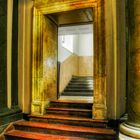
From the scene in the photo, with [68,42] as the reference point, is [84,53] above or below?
below

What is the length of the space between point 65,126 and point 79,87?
377 centimetres

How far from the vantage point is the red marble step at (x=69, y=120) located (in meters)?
3.58

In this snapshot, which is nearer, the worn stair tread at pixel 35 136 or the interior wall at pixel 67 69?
the worn stair tread at pixel 35 136

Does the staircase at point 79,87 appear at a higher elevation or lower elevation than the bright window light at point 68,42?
lower

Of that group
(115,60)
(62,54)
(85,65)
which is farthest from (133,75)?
(85,65)

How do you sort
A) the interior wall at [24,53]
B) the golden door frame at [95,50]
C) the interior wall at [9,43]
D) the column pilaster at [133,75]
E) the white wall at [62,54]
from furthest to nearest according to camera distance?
the white wall at [62,54] → the interior wall at [24,53] → the interior wall at [9,43] → the golden door frame at [95,50] → the column pilaster at [133,75]

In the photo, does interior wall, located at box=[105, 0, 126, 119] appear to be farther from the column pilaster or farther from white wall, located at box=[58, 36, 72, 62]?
white wall, located at box=[58, 36, 72, 62]

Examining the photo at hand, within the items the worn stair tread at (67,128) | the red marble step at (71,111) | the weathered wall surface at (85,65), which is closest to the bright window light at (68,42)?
the weathered wall surface at (85,65)

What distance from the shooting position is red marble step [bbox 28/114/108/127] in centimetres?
358

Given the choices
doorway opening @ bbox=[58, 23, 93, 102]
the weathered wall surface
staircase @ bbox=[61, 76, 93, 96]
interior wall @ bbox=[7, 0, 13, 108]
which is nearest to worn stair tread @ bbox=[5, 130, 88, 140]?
interior wall @ bbox=[7, 0, 13, 108]

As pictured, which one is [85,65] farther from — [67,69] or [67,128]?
[67,128]

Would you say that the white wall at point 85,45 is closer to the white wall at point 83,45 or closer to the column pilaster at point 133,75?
the white wall at point 83,45

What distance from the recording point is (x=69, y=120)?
3.80 metres

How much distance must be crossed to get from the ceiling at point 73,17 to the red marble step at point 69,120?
7.06ft
